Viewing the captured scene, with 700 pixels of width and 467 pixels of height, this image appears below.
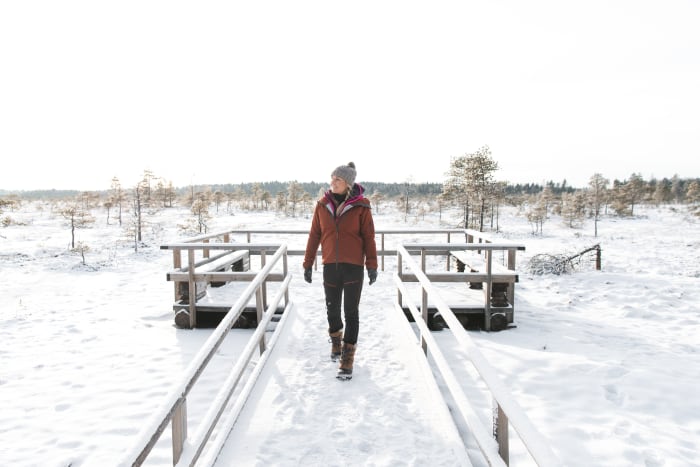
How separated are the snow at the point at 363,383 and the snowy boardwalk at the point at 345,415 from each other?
1 centimetres

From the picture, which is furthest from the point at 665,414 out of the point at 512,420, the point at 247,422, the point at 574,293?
the point at 574,293

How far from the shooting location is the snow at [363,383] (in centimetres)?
289

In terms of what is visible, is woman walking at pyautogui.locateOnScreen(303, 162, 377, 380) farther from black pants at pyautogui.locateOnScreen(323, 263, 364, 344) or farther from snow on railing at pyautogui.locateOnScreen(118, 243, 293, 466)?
snow on railing at pyautogui.locateOnScreen(118, 243, 293, 466)

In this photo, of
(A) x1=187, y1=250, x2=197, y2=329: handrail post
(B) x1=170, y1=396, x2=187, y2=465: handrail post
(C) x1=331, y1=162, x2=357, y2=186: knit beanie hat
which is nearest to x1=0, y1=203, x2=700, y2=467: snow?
(B) x1=170, y1=396, x2=187, y2=465: handrail post

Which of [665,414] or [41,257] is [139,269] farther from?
[665,414]

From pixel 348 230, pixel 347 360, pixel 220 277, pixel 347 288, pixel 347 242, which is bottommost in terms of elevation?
pixel 347 360

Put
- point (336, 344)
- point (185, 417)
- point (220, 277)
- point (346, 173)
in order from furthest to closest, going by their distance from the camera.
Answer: point (220, 277) < point (336, 344) < point (346, 173) < point (185, 417)

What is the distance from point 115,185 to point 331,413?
35.8 m

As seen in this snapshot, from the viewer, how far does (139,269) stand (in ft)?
41.5

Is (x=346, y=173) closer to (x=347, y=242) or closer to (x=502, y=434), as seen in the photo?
(x=347, y=242)

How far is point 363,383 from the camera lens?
3697mm

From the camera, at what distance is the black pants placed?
3.70m

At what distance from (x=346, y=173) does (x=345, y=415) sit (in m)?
2.17

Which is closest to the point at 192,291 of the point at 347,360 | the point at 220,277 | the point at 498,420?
the point at 220,277
